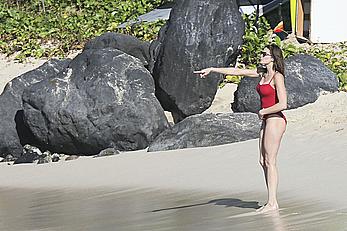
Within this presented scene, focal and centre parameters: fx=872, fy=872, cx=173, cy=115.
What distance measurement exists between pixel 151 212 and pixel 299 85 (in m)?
5.64

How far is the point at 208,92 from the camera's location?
14.2 m

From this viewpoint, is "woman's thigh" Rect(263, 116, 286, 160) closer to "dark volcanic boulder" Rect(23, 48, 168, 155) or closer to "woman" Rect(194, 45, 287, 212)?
"woman" Rect(194, 45, 287, 212)

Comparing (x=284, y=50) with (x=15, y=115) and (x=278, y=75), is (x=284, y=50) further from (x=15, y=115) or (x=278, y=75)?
(x=278, y=75)

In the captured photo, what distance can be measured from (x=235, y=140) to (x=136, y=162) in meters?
1.38

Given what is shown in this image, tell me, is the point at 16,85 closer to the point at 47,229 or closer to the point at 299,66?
the point at 299,66

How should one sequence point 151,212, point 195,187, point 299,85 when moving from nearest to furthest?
point 151,212, point 195,187, point 299,85

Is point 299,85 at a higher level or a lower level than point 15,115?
higher

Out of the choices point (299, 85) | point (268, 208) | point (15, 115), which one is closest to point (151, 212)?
point (268, 208)

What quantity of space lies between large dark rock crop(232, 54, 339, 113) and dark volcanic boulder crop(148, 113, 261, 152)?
108 cm

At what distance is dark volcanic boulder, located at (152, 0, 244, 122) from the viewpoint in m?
14.0

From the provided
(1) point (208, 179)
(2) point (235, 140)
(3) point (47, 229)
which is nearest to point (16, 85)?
(2) point (235, 140)

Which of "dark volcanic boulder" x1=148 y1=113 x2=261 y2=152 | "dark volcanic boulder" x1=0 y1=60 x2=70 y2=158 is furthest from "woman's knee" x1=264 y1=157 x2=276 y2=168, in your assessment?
"dark volcanic boulder" x1=0 y1=60 x2=70 y2=158

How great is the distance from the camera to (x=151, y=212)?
27.5ft

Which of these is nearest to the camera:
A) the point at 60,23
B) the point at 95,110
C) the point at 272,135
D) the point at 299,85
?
the point at 272,135
